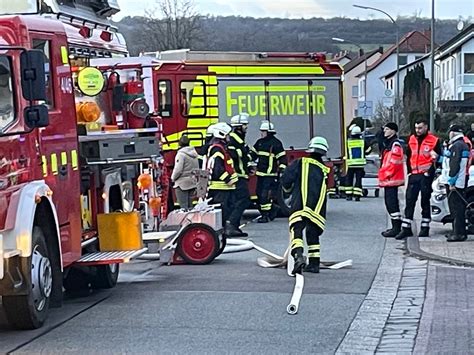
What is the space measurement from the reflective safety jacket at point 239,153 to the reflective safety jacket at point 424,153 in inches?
116

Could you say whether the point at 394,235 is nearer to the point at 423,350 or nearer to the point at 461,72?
the point at 423,350

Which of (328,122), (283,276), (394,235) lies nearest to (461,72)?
(328,122)

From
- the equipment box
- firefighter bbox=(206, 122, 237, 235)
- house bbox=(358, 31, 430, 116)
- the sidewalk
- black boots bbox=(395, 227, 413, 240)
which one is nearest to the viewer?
the equipment box

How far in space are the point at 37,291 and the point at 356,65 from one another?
114542 mm

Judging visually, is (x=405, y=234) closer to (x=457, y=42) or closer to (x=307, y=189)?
(x=307, y=189)

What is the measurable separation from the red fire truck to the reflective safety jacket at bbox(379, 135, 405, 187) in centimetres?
493

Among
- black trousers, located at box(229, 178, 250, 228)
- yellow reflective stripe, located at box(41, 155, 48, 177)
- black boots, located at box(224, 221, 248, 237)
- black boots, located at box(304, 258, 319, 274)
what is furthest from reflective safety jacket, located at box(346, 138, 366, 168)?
yellow reflective stripe, located at box(41, 155, 48, 177)

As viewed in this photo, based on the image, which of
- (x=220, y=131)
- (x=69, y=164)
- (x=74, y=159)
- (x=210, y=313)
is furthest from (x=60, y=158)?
(x=220, y=131)

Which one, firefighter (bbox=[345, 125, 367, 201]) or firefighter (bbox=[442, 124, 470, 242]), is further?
firefighter (bbox=[345, 125, 367, 201])

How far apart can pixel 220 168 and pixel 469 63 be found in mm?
62484

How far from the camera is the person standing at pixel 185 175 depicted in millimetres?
17000

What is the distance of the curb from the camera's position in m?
13.0

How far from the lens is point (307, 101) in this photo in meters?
21.2

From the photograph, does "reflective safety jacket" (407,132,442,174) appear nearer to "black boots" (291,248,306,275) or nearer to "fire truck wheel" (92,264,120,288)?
"black boots" (291,248,306,275)
